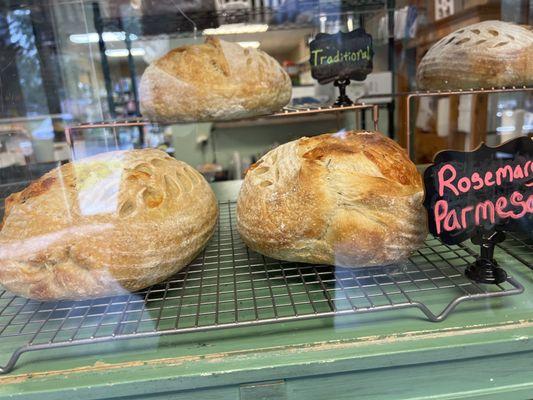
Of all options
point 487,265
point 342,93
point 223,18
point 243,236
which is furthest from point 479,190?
point 223,18

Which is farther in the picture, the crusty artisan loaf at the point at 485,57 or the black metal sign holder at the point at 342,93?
the black metal sign holder at the point at 342,93

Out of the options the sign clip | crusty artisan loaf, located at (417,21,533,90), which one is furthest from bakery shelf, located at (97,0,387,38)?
the sign clip

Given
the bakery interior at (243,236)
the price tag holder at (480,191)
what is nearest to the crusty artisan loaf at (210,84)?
the bakery interior at (243,236)

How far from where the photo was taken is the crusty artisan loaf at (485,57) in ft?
4.18

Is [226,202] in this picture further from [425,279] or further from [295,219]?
[425,279]

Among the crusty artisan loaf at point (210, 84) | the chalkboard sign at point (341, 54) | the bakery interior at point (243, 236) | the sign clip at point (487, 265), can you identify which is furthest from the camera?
the chalkboard sign at point (341, 54)

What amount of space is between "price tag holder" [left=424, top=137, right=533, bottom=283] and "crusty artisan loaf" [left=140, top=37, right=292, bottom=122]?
25.0 inches

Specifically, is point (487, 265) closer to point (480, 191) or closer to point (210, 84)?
point (480, 191)

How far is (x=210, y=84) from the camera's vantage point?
4.04 ft

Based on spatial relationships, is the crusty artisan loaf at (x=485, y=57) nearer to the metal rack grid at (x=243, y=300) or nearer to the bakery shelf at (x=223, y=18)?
the bakery shelf at (x=223, y=18)

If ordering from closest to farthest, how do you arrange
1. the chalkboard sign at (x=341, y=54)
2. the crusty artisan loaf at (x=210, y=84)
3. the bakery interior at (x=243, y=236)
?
the bakery interior at (x=243, y=236) < the crusty artisan loaf at (x=210, y=84) < the chalkboard sign at (x=341, y=54)

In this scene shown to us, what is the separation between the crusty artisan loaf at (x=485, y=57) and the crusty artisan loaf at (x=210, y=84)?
22.8 inches

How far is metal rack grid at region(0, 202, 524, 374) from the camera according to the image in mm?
811

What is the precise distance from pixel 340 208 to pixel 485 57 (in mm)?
813
